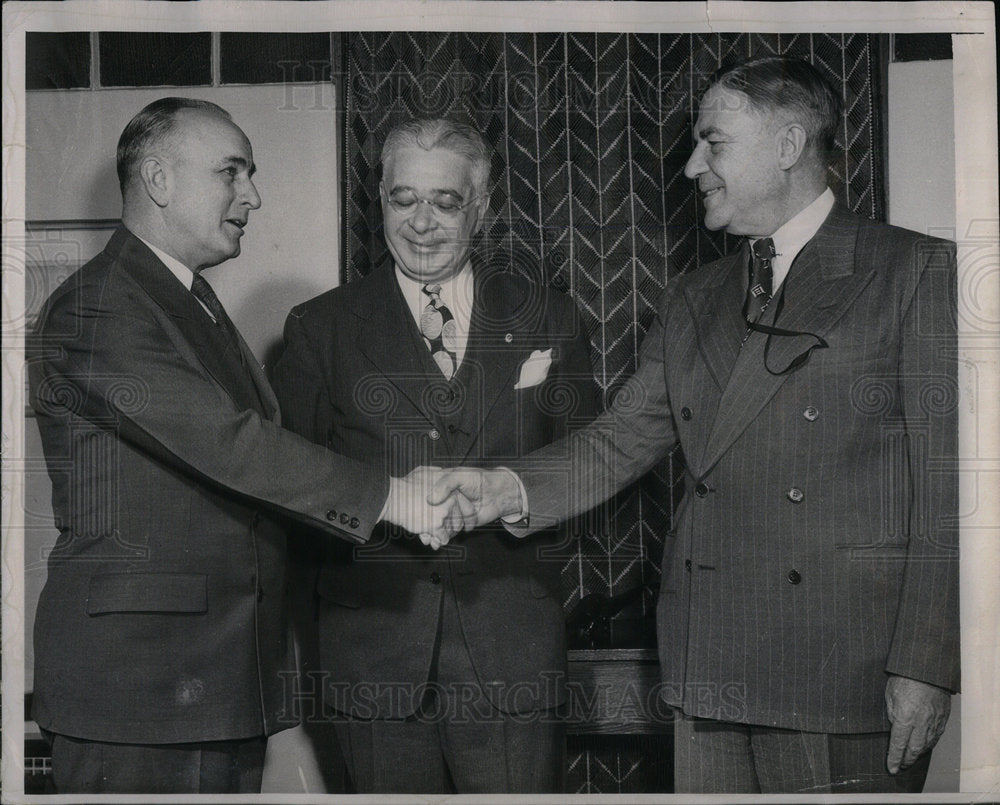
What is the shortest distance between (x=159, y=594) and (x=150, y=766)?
0.30 meters

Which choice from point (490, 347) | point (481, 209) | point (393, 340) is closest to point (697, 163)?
point (481, 209)

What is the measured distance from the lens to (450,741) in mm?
1960

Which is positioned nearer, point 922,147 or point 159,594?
point 159,594

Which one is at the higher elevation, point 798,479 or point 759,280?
point 759,280

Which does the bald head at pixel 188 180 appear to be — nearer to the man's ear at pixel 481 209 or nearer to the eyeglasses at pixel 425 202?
the eyeglasses at pixel 425 202

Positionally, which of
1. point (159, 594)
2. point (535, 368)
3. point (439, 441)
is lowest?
point (159, 594)

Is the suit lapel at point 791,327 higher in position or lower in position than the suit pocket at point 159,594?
higher

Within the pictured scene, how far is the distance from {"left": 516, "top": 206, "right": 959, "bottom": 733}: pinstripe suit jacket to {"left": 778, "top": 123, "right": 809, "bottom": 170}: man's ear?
121 millimetres

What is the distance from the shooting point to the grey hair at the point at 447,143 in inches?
79.2

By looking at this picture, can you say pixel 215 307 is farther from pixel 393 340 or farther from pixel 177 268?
pixel 393 340

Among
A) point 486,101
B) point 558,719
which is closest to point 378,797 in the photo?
point 558,719

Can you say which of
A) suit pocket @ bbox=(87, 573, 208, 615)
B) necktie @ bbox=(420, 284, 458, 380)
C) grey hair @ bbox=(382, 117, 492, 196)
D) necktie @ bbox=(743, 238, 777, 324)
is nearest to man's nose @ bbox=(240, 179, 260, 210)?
grey hair @ bbox=(382, 117, 492, 196)

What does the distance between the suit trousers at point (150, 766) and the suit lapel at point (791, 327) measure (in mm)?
996

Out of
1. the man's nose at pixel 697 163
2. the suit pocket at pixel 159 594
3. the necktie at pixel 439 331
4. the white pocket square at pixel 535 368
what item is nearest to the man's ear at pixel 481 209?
the necktie at pixel 439 331
